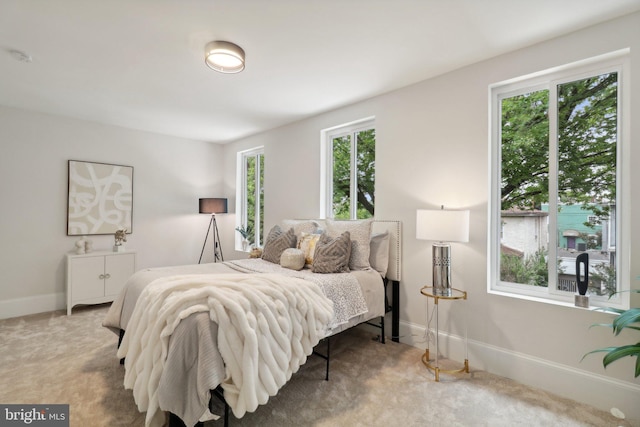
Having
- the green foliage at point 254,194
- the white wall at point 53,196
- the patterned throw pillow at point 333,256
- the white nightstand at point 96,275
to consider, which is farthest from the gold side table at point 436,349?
the white wall at point 53,196

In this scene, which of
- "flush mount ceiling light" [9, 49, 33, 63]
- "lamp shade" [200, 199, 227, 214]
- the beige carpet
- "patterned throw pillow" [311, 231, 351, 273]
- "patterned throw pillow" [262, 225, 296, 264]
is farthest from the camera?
"lamp shade" [200, 199, 227, 214]

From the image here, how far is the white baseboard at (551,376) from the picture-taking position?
1.89m

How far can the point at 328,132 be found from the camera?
3.83 metres

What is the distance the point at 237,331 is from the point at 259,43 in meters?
2.00

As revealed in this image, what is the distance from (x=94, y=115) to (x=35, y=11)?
7.46 feet

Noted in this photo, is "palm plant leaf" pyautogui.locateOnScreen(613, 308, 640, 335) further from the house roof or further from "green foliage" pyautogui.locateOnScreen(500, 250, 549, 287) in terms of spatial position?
the house roof

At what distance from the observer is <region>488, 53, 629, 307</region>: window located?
2066 mm

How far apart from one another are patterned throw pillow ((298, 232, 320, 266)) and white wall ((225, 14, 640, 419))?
741 mm

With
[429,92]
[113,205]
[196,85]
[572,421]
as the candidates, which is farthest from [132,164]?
[572,421]

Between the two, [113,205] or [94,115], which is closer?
[94,115]

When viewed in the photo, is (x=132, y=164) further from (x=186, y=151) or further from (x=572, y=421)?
(x=572, y=421)

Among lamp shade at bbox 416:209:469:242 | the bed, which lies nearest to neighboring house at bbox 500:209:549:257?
lamp shade at bbox 416:209:469:242

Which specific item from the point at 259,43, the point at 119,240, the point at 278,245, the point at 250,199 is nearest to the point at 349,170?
the point at 278,245

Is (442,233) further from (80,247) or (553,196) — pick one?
(80,247)
